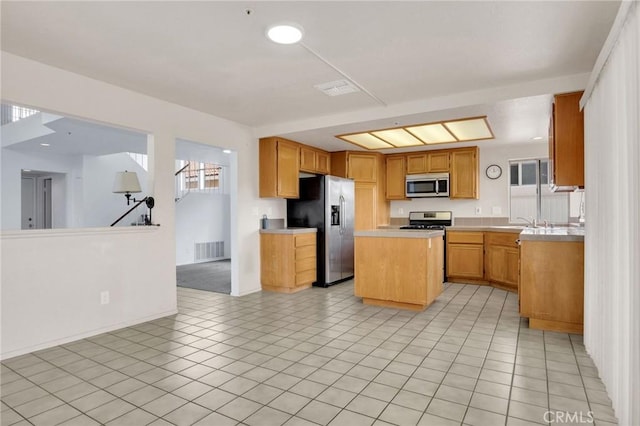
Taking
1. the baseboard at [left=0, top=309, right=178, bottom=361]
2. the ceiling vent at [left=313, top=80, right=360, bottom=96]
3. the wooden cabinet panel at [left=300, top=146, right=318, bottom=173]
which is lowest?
the baseboard at [left=0, top=309, right=178, bottom=361]

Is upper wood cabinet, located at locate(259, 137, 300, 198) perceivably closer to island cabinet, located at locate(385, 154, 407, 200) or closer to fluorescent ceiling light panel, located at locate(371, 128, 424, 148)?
fluorescent ceiling light panel, located at locate(371, 128, 424, 148)

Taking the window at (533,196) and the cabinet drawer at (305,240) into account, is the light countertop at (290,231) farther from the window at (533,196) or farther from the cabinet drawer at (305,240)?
the window at (533,196)

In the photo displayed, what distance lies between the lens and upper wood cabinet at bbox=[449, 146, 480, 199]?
19.6 feet

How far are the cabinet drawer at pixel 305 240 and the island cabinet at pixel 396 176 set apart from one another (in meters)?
2.05

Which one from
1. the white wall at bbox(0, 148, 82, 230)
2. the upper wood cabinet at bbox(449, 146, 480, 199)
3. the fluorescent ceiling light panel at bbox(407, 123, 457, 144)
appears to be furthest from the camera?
the white wall at bbox(0, 148, 82, 230)

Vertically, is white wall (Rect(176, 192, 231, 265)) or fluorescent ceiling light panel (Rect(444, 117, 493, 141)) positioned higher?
fluorescent ceiling light panel (Rect(444, 117, 493, 141))

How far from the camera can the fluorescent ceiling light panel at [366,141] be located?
5.17m

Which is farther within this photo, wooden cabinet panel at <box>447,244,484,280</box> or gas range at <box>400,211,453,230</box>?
gas range at <box>400,211,453,230</box>

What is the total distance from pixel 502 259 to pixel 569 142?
240 centimetres

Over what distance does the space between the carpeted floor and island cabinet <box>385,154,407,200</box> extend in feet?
11.1

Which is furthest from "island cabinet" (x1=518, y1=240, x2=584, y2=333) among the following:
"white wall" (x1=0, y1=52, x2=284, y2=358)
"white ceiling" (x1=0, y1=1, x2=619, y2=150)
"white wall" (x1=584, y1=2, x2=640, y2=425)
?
"white wall" (x1=0, y1=52, x2=284, y2=358)

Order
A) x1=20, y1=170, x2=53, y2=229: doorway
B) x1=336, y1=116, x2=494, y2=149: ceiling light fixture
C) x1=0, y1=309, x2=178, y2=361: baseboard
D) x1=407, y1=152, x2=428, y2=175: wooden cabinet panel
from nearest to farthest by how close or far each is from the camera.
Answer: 1. x1=0, y1=309, x2=178, y2=361: baseboard
2. x1=336, y1=116, x2=494, y2=149: ceiling light fixture
3. x1=407, y1=152, x2=428, y2=175: wooden cabinet panel
4. x1=20, y1=170, x2=53, y2=229: doorway

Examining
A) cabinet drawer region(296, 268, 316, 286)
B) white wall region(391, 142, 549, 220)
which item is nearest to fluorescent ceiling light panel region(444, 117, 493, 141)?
white wall region(391, 142, 549, 220)

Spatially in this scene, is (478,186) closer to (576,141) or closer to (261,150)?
(576,141)
